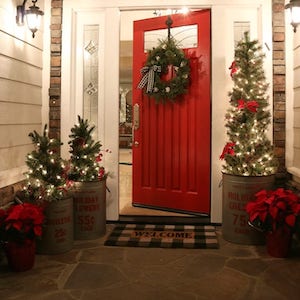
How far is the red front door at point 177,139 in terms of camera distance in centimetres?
448

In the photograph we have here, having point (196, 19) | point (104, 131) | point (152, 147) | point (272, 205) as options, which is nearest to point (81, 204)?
point (104, 131)

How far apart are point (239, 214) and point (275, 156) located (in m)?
0.80

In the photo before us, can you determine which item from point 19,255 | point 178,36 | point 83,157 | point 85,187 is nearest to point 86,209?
point 85,187

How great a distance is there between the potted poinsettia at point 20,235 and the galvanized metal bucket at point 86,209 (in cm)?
72

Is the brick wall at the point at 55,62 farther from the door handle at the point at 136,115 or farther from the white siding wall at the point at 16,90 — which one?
the door handle at the point at 136,115

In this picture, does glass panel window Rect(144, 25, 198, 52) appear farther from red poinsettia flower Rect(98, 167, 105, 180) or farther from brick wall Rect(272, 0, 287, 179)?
red poinsettia flower Rect(98, 167, 105, 180)

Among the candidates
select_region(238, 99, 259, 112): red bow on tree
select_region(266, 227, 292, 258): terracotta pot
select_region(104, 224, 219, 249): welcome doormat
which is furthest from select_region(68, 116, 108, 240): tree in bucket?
select_region(266, 227, 292, 258): terracotta pot

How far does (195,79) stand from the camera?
4535 millimetres

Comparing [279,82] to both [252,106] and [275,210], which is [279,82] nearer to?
[252,106]

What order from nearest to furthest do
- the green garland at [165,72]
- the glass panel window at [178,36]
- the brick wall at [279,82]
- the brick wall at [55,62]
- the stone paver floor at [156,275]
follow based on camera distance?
the stone paver floor at [156,275]
the brick wall at [279,82]
the brick wall at [55,62]
the green garland at [165,72]
the glass panel window at [178,36]

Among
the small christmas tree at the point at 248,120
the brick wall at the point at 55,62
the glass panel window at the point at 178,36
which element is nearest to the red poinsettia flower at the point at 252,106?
the small christmas tree at the point at 248,120

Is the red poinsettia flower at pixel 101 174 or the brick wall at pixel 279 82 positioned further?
the brick wall at pixel 279 82

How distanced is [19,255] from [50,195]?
0.58 metres

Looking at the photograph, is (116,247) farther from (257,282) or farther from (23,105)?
(23,105)
